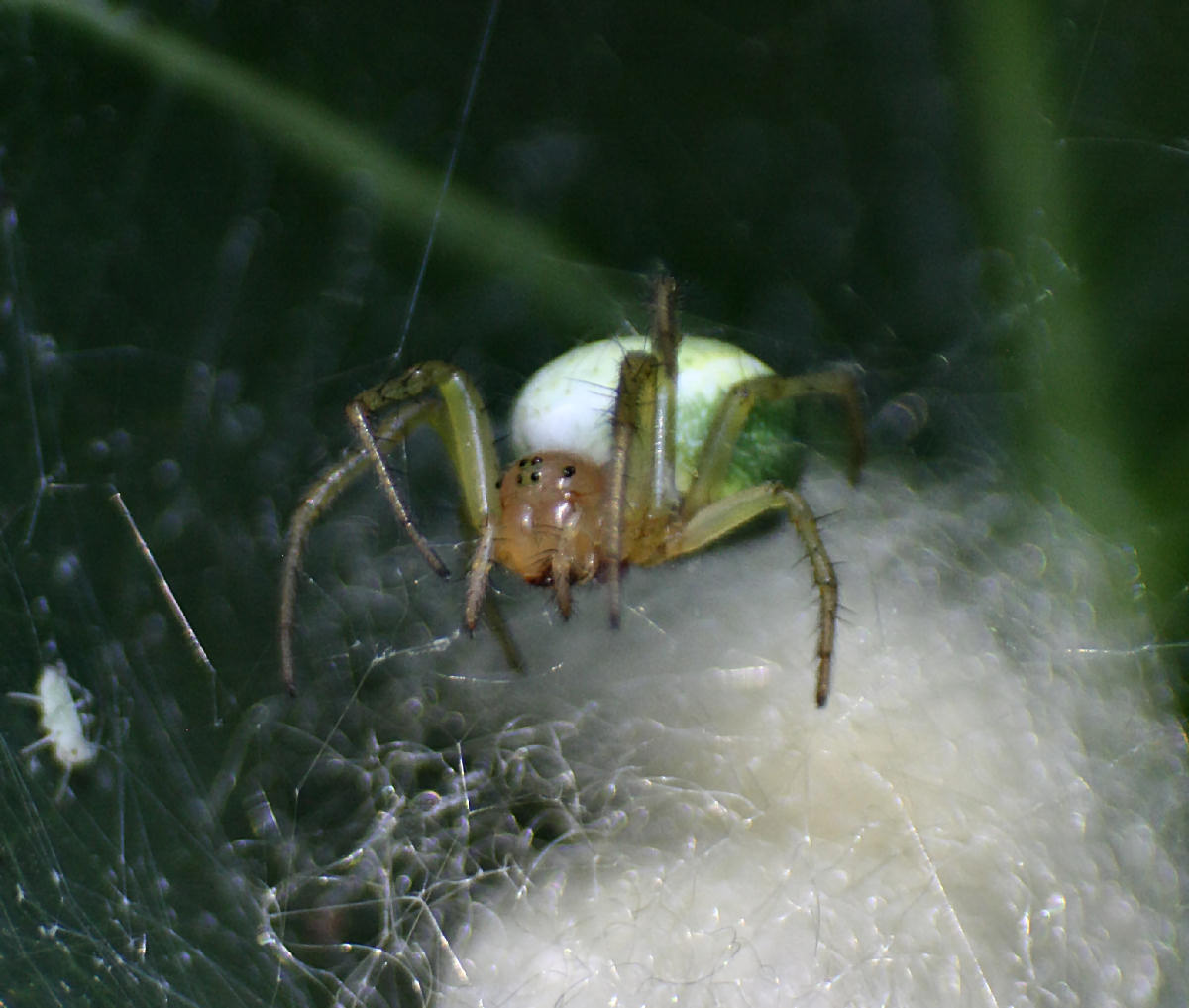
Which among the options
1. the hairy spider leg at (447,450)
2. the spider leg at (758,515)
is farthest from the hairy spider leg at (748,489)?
the hairy spider leg at (447,450)

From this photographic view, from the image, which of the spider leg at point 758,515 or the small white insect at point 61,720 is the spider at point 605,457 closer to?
the spider leg at point 758,515

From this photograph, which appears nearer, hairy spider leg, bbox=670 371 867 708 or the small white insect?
the small white insect

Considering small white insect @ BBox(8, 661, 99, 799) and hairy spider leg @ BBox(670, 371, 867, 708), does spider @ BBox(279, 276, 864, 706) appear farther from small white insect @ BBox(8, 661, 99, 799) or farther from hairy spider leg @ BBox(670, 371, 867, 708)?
small white insect @ BBox(8, 661, 99, 799)

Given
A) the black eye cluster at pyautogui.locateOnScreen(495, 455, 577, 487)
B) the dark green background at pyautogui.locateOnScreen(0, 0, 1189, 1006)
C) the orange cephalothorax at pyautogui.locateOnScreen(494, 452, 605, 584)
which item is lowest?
the orange cephalothorax at pyautogui.locateOnScreen(494, 452, 605, 584)

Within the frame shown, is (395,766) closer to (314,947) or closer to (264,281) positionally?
(314,947)

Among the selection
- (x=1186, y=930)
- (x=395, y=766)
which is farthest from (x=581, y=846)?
(x=1186, y=930)

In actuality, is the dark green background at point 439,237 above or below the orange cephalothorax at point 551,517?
above

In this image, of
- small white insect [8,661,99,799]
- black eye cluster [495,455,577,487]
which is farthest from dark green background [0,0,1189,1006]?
black eye cluster [495,455,577,487]

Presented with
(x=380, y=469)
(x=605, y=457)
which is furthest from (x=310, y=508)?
(x=605, y=457)

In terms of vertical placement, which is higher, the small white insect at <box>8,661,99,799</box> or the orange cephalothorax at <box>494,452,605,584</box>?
the orange cephalothorax at <box>494,452,605,584</box>
